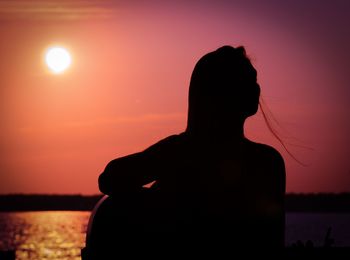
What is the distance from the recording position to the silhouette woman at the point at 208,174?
95.9 inches

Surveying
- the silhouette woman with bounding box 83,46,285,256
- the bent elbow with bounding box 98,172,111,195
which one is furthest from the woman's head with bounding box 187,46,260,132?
the bent elbow with bounding box 98,172,111,195

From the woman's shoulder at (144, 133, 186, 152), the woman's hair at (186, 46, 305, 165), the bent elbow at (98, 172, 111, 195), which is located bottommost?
the bent elbow at (98, 172, 111, 195)

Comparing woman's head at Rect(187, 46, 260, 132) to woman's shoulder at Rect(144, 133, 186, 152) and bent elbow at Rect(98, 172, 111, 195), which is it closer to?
woman's shoulder at Rect(144, 133, 186, 152)

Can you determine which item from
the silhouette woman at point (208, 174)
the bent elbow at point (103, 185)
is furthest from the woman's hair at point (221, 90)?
the bent elbow at point (103, 185)

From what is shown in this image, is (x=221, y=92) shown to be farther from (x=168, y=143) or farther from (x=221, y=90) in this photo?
(x=168, y=143)

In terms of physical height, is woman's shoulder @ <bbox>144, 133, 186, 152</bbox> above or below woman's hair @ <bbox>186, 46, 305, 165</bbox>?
below

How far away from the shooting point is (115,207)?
2393mm

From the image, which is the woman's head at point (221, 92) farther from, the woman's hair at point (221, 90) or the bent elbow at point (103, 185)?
the bent elbow at point (103, 185)

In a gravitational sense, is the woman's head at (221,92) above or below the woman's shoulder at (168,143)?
above

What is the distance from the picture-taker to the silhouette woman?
2.44 metres

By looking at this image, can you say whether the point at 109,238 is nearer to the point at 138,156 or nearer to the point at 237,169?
the point at 138,156

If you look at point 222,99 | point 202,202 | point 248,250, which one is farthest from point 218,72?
point 248,250

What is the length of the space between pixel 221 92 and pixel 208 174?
0.30 m

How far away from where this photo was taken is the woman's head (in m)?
2.46
